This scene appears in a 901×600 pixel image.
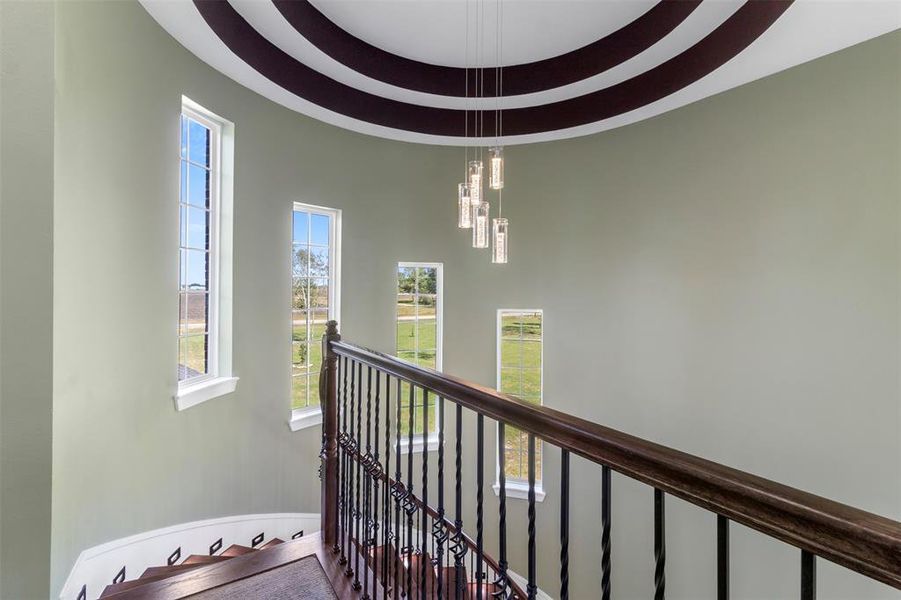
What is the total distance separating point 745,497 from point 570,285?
373cm

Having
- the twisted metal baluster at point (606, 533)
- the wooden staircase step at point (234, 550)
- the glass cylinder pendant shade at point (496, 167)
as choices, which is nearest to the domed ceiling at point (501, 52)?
the glass cylinder pendant shade at point (496, 167)

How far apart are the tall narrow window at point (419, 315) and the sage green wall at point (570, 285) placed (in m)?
0.15

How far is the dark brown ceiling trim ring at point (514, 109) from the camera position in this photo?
253 centimetres

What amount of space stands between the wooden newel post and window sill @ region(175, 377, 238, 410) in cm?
124

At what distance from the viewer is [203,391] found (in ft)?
8.89

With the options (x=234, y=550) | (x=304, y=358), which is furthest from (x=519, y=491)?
(x=234, y=550)

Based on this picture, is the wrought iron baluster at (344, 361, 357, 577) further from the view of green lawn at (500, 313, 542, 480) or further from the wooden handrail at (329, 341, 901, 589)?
the view of green lawn at (500, 313, 542, 480)

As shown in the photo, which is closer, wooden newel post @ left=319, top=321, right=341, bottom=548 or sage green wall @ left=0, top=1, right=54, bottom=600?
sage green wall @ left=0, top=1, right=54, bottom=600

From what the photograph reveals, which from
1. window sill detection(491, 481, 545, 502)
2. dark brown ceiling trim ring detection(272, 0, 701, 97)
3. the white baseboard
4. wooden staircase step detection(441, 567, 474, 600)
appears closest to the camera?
wooden staircase step detection(441, 567, 474, 600)

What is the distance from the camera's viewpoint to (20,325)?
708 millimetres

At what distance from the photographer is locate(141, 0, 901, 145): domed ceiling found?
8.23ft

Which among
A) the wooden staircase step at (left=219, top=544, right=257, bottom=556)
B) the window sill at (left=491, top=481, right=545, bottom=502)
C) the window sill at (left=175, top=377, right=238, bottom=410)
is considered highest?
the window sill at (left=175, top=377, right=238, bottom=410)

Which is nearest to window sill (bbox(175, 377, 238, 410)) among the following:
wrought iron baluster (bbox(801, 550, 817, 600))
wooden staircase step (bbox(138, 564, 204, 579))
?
wooden staircase step (bbox(138, 564, 204, 579))

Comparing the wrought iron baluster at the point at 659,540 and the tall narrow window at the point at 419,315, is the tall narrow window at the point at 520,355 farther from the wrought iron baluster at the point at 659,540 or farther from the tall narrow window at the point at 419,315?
the wrought iron baluster at the point at 659,540
